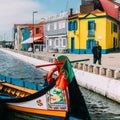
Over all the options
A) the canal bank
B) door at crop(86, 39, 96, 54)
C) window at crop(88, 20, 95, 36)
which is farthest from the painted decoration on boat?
window at crop(88, 20, 95, 36)

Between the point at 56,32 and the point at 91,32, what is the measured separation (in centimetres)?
1262

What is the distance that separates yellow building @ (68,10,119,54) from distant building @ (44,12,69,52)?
251 cm

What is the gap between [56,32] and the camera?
204 feet

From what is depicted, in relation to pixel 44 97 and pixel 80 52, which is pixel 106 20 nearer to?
pixel 80 52

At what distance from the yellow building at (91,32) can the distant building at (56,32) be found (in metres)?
2.51

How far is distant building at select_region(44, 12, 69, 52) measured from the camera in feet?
191

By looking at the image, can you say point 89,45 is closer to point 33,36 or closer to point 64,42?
point 64,42

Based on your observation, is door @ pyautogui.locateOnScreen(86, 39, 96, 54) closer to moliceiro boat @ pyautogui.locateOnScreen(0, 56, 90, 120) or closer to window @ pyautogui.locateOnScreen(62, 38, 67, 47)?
window @ pyautogui.locateOnScreen(62, 38, 67, 47)

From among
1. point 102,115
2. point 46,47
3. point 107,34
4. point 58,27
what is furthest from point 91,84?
point 46,47

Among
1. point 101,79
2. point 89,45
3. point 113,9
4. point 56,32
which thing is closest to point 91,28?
point 89,45

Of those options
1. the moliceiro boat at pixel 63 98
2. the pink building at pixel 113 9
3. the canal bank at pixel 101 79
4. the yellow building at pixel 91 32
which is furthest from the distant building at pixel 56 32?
the moliceiro boat at pixel 63 98

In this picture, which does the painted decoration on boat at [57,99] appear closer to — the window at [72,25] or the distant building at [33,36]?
the window at [72,25]

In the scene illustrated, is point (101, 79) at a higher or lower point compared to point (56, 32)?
lower

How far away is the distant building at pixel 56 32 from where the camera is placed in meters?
58.3
